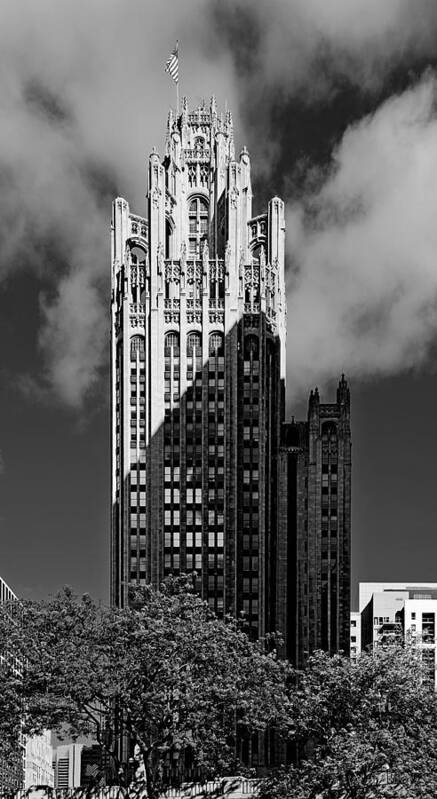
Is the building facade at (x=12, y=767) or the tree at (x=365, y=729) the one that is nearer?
the tree at (x=365, y=729)

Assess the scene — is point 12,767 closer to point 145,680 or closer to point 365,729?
point 145,680

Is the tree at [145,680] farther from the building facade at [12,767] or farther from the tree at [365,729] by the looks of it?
the building facade at [12,767]

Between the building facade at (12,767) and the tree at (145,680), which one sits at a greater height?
the tree at (145,680)

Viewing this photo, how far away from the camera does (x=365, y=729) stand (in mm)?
89562

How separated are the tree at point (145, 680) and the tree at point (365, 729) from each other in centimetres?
306

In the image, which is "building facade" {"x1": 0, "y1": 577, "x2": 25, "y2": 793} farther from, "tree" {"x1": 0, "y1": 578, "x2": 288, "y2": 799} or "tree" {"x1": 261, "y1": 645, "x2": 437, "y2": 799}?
"tree" {"x1": 261, "y1": 645, "x2": 437, "y2": 799}

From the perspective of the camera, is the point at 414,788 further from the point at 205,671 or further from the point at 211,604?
the point at 211,604

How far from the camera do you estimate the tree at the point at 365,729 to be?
8406cm

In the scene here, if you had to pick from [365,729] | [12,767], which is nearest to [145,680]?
[365,729]

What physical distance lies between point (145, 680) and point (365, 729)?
1516 centimetres

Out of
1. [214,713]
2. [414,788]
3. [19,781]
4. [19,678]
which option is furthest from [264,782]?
[19,781]

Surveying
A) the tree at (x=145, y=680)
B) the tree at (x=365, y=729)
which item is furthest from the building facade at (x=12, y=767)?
the tree at (x=365, y=729)

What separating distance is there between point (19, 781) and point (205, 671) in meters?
98.3

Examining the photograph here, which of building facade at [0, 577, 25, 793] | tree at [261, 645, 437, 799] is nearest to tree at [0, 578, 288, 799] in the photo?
tree at [261, 645, 437, 799]
